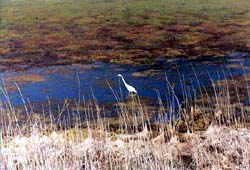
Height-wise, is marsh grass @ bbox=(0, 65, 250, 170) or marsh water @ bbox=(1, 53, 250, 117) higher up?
marsh grass @ bbox=(0, 65, 250, 170)

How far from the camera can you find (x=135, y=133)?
7676mm

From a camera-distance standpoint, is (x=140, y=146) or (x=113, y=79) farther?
(x=113, y=79)

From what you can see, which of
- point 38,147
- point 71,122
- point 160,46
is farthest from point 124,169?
point 160,46

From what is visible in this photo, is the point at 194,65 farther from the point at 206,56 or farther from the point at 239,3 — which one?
the point at 239,3

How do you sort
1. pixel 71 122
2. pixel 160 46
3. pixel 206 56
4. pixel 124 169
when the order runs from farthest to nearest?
pixel 160 46 → pixel 206 56 → pixel 71 122 → pixel 124 169

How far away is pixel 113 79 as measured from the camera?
40.8 feet

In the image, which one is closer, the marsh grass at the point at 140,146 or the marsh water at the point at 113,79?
the marsh grass at the point at 140,146

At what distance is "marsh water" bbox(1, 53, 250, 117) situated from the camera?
36.4ft

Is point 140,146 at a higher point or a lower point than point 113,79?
higher

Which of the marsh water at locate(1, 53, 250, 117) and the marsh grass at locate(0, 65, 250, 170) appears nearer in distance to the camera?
the marsh grass at locate(0, 65, 250, 170)

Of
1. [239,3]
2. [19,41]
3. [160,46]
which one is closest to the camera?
[160,46]

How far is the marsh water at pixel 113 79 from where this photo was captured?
11109mm

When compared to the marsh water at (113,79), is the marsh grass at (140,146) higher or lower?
higher

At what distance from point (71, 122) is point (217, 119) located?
8.72ft
